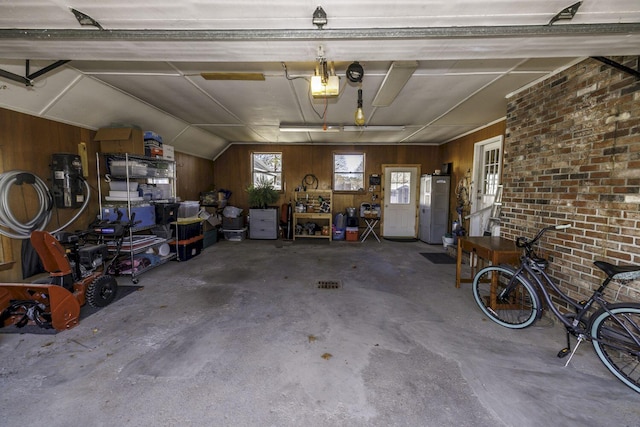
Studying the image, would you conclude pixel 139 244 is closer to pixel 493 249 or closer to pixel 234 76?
pixel 234 76

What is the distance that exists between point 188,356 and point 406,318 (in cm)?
207

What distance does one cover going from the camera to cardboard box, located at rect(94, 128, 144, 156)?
3734 mm

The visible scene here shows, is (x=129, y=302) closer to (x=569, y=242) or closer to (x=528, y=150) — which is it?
(x=569, y=242)

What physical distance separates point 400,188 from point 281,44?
614 centimetres

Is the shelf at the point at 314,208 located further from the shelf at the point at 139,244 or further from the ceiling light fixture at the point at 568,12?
the ceiling light fixture at the point at 568,12

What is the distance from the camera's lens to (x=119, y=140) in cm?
377

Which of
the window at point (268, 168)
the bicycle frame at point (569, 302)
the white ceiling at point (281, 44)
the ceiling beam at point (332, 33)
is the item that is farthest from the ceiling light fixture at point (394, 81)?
the window at point (268, 168)

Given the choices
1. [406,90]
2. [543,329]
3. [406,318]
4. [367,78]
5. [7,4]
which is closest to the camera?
[7,4]

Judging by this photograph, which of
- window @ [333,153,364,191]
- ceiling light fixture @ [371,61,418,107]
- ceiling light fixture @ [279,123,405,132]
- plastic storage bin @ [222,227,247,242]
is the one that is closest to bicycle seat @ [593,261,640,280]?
ceiling light fixture @ [371,61,418,107]

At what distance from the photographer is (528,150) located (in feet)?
10.0

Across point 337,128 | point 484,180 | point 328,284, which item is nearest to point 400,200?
point 484,180

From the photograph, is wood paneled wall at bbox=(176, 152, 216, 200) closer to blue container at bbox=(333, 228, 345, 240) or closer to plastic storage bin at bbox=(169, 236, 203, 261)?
plastic storage bin at bbox=(169, 236, 203, 261)

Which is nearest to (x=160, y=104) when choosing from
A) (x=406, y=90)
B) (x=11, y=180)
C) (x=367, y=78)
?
(x=11, y=180)

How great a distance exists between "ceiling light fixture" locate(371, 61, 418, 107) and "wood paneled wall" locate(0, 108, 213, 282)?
4.10 m
